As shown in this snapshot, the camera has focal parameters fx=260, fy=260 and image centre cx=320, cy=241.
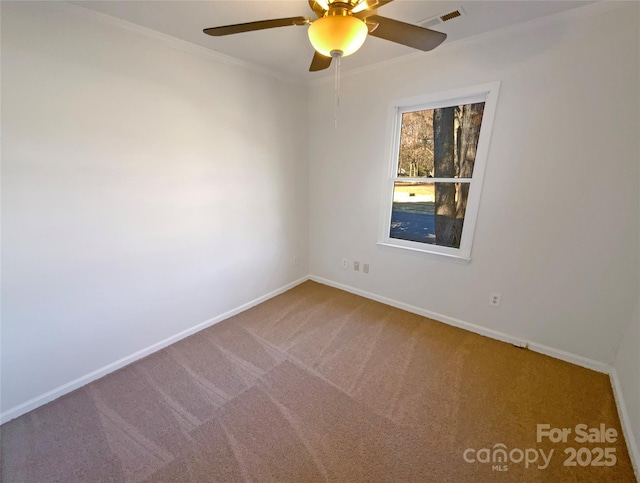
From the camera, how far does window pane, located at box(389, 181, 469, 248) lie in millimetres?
2463

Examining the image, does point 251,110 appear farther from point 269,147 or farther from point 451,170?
point 451,170

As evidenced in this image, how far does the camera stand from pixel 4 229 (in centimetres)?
146

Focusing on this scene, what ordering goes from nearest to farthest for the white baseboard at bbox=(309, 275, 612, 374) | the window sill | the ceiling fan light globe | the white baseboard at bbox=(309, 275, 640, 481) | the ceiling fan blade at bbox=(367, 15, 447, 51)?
the ceiling fan light globe, the ceiling fan blade at bbox=(367, 15, 447, 51), the white baseboard at bbox=(309, 275, 640, 481), the white baseboard at bbox=(309, 275, 612, 374), the window sill

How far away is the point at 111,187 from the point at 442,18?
2.52 m

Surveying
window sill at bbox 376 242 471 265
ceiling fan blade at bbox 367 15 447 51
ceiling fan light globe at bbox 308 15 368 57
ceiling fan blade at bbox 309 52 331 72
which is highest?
ceiling fan blade at bbox 309 52 331 72

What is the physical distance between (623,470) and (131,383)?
297 cm

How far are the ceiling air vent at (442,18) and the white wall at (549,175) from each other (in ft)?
1.44

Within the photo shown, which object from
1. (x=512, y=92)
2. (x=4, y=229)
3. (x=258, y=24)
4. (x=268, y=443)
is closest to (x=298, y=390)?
(x=268, y=443)

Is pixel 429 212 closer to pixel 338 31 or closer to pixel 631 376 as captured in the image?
pixel 631 376

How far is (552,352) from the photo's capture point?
2119mm

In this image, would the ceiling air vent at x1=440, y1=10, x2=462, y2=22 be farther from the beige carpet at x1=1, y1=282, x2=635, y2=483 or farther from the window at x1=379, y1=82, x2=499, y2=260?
the beige carpet at x1=1, y1=282, x2=635, y2=483

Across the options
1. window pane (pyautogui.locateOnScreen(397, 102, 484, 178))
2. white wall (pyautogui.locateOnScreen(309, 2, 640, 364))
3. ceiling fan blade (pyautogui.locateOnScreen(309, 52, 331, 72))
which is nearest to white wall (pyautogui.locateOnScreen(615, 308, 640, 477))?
white wall (pyautogui.locateOnScreen(309, 2, 640, 364))

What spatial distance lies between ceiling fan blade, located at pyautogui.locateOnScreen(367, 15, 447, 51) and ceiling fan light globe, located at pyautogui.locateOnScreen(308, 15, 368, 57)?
0.16 meters

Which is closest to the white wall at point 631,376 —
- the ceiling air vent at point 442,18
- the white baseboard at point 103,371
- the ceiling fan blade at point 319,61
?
the ceiling air vent at point 442,18
